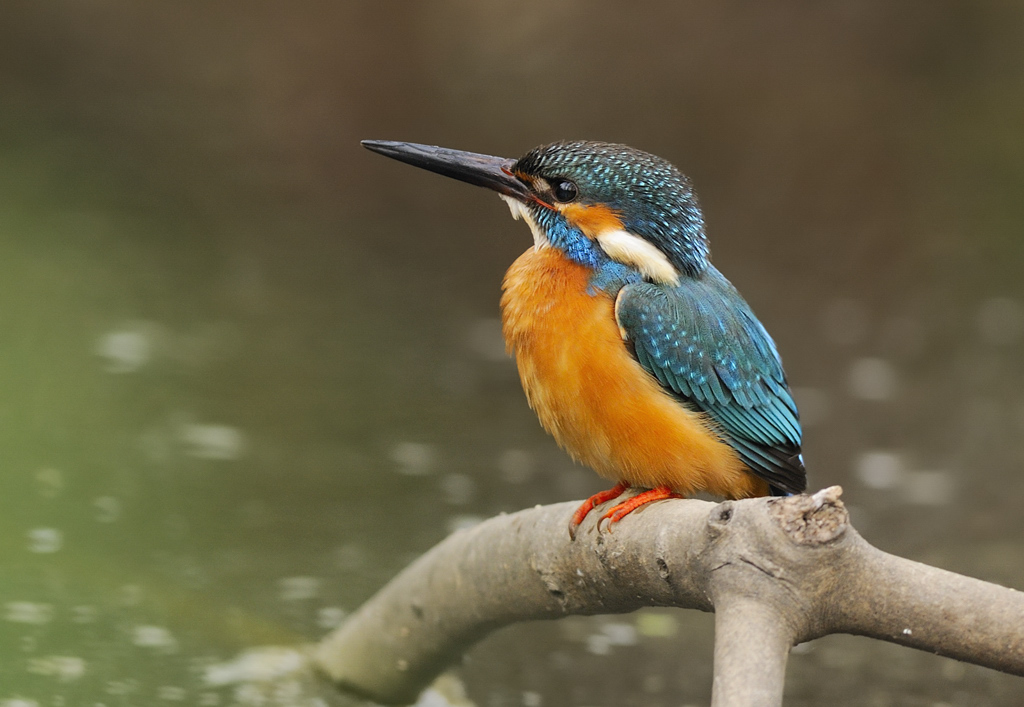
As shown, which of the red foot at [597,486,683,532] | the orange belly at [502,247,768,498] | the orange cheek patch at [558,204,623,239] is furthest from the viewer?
the orange cheek patch at [558,204,623,239]

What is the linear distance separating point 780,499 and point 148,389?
3158 mm

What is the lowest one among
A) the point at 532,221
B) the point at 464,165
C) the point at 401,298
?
the point at 532,221

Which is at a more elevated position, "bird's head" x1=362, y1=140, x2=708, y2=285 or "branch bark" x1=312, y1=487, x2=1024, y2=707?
"bird's head" x1=362, y1=140, x2=708, y2=285

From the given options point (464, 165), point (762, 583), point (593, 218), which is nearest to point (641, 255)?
point (593, 218)

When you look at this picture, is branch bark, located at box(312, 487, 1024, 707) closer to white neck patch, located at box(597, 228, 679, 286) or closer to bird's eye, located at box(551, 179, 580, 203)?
white neck patch, located at box(597, 228, 679, 286)

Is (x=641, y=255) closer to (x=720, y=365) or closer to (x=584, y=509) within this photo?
(x=720, y=365)

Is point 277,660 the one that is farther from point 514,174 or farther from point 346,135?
point 346,135

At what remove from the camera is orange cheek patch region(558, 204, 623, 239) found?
2.30 metres

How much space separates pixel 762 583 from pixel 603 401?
0.61m

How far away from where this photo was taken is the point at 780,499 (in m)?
1.63

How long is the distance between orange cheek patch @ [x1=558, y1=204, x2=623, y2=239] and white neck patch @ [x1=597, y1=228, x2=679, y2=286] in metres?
0.01

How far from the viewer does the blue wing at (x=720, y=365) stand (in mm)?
2223

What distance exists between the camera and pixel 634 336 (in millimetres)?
2209

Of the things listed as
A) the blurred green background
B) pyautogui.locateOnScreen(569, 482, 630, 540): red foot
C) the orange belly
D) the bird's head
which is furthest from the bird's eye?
the blurred green background
